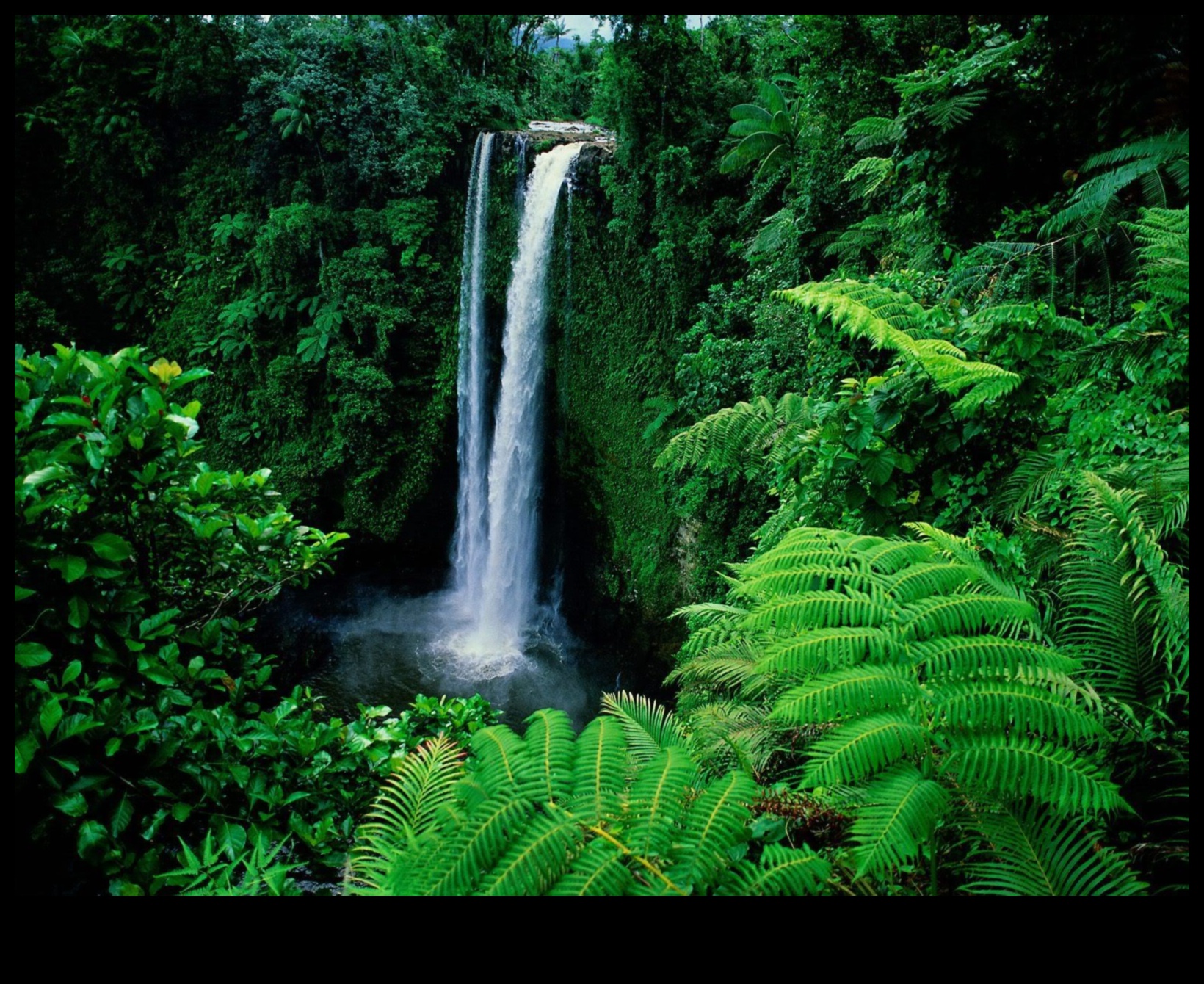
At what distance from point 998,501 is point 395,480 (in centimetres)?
1013

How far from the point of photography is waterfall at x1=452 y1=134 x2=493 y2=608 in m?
10.4

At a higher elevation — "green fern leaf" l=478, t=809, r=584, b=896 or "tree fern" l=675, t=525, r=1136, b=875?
"tree fern" l=675, t=525, r=1136, b=875

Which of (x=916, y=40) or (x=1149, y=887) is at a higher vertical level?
(x=916, y=40)

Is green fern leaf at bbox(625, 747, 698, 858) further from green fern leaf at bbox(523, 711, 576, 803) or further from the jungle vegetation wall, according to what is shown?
the jungle vegetation wall

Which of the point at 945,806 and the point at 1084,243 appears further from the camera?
the point at 1084,243

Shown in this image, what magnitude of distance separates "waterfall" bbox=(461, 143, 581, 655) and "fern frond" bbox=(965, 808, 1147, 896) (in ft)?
29.4

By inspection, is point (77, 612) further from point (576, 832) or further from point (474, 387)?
point (474, 387)

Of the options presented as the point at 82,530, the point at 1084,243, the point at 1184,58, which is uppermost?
the point at 1184,58

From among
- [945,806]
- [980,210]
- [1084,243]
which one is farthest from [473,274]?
[945,806]

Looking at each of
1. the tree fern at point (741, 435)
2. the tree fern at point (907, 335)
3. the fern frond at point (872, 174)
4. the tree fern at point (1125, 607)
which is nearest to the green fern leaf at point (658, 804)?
the tree fern at point (1125, 607)

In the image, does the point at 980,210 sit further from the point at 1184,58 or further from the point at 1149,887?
A: the point at 1149,887

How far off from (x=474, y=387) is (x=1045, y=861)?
1028 cm

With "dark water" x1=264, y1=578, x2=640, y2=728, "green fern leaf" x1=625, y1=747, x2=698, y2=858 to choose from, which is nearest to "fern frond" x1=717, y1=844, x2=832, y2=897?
"green fern leaf" x1=625, y1=747, x2=698, y2=858
